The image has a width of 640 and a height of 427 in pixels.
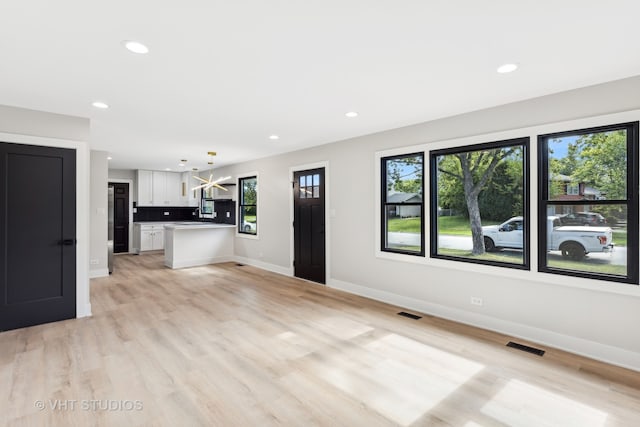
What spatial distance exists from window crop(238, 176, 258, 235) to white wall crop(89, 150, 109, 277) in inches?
110

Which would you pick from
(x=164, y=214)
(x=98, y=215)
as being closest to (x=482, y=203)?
(x=98, y=215)

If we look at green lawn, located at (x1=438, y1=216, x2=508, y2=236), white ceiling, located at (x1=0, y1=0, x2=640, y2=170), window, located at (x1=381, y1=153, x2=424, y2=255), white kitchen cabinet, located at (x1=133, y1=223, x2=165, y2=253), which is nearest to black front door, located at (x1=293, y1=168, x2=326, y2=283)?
window, located at (x1=381, y1=153, x2=424, y2=255)

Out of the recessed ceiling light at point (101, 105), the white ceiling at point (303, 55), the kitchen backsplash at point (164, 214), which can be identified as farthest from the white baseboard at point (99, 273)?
the recessed ceiling light at point (101, 105)

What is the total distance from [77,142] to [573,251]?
5.60 m

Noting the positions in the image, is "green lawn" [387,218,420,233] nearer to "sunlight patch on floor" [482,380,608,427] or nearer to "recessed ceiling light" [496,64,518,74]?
"recessed ceiling light" [496,64,518,74]

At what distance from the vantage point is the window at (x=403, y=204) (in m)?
4.36

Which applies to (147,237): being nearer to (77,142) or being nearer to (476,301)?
(77,142)

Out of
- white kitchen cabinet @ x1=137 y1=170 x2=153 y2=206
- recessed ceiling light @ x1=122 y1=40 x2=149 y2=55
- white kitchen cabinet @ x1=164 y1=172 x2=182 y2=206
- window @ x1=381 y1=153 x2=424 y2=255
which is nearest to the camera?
recessed ceiling light @ x1=122 y1=40 x2=149 y2=55

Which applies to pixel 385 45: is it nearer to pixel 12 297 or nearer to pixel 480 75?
pixel 480 75

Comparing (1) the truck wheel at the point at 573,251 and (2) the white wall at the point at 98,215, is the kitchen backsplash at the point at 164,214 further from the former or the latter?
(1) the truck wheel at the point at 573,251

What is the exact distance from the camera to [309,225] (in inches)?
233

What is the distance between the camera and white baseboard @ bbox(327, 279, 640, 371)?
277 cm

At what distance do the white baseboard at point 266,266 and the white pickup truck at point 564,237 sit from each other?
3.88m

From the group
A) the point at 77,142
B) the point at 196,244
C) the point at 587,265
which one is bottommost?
the point at 196,244
